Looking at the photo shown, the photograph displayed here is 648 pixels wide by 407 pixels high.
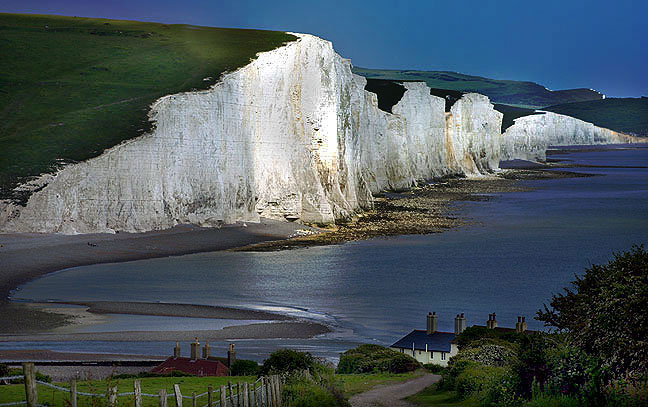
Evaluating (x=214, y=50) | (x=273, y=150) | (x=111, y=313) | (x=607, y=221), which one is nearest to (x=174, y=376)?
(x=111, y=313)

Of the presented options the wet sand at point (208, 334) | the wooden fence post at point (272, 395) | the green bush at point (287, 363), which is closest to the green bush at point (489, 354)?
the green bush at point (287, 363)

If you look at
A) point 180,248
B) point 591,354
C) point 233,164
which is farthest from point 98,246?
point 591,354

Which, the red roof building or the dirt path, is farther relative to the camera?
the red roof building

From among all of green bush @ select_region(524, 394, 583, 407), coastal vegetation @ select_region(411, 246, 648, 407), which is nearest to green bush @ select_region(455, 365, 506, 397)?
coastal vegetation @ select_region(411, 246, 648, 407)

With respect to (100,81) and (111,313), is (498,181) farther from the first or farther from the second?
(111,313)

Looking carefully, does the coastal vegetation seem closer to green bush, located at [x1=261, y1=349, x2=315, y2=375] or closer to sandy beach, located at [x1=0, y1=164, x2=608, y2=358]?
green bush, located at [x1=261, y1=349, x2=315, y2=375]

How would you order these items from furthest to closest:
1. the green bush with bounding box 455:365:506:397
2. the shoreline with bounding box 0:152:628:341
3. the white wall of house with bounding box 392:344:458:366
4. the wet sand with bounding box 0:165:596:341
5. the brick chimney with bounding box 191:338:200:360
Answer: the shoreline with bounding box 0:152:628:341, the wet sand with bounding box 0:165:596:341, the white wall of house with bounding box 392:344:458:366, the brick chimney with bounding box 191:338:200:360, the green bush with bounding box 455:365:506:397
